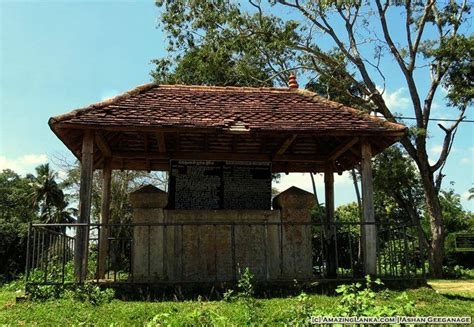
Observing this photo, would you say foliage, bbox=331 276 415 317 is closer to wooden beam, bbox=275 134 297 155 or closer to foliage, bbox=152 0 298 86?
wooden beam, bbox=275 134 297 155

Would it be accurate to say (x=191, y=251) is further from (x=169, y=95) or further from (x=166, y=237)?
(x=169, y=95)

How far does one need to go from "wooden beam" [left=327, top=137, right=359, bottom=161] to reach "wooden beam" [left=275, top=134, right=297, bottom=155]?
113 cm

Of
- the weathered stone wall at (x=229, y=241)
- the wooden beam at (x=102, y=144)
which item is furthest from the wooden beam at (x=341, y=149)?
the wooden beam at (x=102, y=144)

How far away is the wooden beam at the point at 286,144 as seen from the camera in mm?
9892

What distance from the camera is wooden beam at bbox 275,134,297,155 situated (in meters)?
9.89

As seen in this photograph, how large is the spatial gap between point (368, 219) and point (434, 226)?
13113mm

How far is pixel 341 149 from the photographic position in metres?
10.9

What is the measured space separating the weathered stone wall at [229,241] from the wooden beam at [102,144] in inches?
53.3

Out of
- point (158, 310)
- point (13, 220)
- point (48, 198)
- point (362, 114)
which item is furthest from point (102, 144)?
point (48, 198)

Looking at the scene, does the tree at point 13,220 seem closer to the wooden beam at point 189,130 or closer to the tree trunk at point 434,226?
the wooden beam at point 189,130

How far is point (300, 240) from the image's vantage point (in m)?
10.1

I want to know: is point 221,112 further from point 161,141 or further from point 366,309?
point 366,309

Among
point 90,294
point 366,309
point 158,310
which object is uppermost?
point 366,309

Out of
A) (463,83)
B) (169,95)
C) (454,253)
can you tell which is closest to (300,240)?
(169,95)
